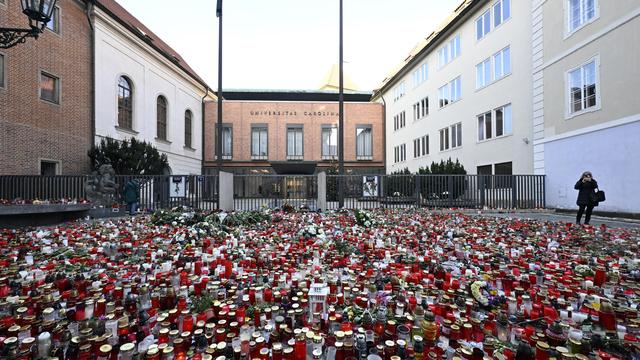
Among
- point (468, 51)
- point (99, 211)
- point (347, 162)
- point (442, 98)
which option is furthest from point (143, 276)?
point (347, 162)

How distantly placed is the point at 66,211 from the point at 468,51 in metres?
25.2

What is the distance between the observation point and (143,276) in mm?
4098

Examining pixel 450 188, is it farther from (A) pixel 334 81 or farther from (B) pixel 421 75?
(A) pixel 334 81

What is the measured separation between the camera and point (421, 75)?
101ft

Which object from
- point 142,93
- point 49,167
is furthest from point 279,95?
point 49,167

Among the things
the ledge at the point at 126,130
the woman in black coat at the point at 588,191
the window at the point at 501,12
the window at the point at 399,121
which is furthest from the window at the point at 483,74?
the ledge at the point at 126,130

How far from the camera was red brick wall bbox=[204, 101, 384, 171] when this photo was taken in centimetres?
3684

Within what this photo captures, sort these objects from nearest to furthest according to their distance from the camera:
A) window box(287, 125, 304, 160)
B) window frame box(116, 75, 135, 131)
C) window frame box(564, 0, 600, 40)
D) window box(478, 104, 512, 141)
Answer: window frame box(564, 0, 600, 40) → window box(478, 104, 512, 141) → window frame box(116, 75, 135, 131) → window box(287, 125, 304, 160)

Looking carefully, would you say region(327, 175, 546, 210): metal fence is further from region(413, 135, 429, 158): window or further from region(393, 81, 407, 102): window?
region(393, 81, 407, 102): window

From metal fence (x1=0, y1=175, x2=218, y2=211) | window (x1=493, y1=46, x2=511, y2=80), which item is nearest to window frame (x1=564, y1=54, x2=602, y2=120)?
window (x1=493, y1=46, x2=511, y2=80)

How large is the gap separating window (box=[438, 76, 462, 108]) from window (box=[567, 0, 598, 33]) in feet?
30.8

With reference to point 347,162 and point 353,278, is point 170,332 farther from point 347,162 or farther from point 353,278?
point 347,162

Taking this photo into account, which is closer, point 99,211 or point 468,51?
point 99,211

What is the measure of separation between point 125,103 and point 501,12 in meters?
26.5
